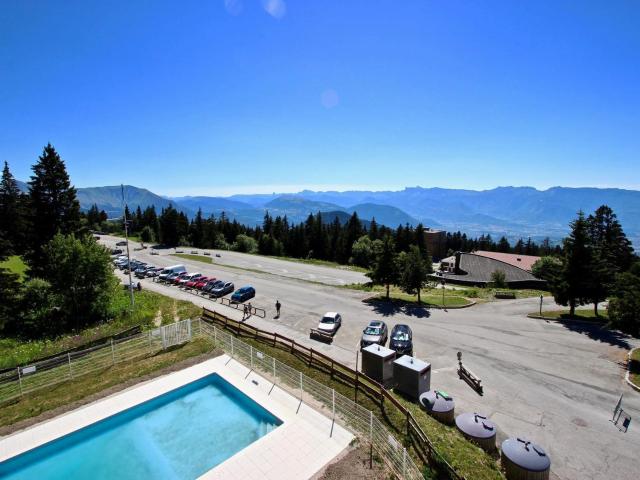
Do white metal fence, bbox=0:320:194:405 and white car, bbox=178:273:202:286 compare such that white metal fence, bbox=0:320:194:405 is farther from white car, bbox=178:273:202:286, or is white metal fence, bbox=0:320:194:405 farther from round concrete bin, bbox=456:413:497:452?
white car, bbox=178:273:202:286

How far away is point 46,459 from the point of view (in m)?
13.2

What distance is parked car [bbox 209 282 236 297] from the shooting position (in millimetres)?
39500

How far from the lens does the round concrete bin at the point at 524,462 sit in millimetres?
11234

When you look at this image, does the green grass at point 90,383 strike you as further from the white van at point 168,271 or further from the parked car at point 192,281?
the white van at point 168,271

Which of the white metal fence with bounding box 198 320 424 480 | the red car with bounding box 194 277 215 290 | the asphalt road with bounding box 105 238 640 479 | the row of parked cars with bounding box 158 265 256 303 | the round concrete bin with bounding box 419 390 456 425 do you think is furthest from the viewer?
the red car with bounding box 194 277 215 290

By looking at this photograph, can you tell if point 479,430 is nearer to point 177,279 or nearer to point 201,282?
point 201,282

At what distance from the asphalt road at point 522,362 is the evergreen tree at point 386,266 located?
136 inches

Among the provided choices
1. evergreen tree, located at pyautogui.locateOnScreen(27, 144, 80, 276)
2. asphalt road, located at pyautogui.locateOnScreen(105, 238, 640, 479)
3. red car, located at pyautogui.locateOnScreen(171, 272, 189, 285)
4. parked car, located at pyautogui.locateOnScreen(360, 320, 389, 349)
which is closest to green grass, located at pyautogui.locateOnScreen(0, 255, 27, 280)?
evergreen tree, located at pyautogui.locateOnScreen(27, 144, 80, 276)

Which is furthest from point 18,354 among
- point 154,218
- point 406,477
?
point 154,218

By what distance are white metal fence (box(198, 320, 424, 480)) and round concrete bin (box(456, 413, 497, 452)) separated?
141 inches

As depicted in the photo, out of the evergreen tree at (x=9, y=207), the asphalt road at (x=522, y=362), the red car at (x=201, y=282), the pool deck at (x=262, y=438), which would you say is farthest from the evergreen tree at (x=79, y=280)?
the evergreen tree at (x=9, y=207)

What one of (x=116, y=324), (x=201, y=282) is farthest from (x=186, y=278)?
(x=116, y=324)

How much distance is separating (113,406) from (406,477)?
543 inches

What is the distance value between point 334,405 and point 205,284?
32.8m
